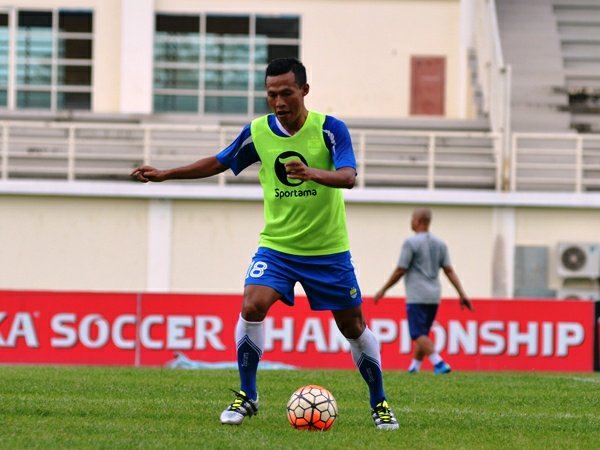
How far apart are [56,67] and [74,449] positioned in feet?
86.6

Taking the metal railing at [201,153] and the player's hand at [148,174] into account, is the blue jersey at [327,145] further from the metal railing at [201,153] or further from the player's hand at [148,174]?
the metal railing at [201,153]

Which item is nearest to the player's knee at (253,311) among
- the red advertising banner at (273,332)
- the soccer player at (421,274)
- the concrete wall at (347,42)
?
the soccer player at (421,274)

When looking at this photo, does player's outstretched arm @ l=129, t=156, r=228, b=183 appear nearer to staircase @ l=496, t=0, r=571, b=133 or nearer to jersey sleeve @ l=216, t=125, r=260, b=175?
jersey sleeve @ l=216, t=125, r=260, b=175

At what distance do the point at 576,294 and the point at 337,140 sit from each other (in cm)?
1934

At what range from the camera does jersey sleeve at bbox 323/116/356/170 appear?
9.19 meters

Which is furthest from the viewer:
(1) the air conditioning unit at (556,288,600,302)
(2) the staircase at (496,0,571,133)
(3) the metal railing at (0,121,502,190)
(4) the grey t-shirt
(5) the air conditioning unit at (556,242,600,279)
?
(2) the staircase at (496,0,571,133)

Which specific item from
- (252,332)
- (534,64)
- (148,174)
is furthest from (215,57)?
(252,332)

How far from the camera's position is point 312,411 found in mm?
9281

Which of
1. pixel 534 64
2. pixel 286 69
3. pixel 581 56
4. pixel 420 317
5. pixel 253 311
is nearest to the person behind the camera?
pixel 286 69

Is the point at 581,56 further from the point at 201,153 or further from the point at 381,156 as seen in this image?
the point at 201,153

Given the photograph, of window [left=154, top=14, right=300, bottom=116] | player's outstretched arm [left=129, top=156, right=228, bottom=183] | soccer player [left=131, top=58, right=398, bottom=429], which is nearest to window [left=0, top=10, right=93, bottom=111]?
window [left=154, top=14, right=300, bottom=116]

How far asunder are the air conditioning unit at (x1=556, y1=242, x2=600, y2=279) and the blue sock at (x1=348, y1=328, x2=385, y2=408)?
1863 cm

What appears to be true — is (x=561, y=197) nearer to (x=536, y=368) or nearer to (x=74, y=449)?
(x=536, y=368)

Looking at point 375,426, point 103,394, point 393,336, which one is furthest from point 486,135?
point 375,426
